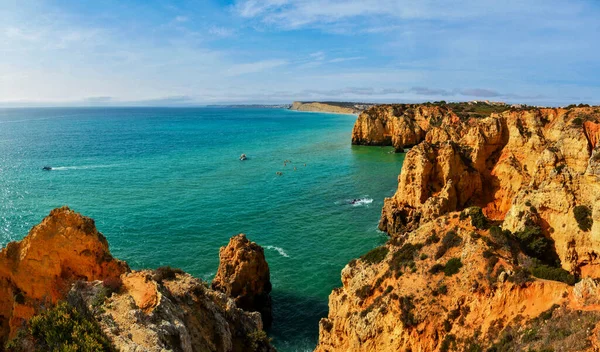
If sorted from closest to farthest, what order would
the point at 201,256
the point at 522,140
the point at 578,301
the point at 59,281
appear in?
the point at 578,301 → the point at 59,281 → the point at 201,256 → the point at 522,140

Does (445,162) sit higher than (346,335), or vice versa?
(445,162)

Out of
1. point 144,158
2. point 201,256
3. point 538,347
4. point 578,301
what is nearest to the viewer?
point 538,347

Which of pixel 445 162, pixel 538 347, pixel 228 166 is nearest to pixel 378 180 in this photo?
pixel 445 162


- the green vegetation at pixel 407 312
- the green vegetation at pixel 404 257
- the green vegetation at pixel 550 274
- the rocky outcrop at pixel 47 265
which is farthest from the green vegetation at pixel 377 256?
the rocky outcrop at pixel 47 265

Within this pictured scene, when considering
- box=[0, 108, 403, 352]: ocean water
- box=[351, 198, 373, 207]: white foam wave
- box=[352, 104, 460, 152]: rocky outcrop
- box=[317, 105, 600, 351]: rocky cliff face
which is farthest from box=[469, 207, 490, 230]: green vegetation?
box=[352, 104, 460, 152]: rocky outcrop

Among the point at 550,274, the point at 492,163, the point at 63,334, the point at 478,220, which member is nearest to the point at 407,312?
the point at 550,274

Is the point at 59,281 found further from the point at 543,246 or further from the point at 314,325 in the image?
the point at 543,246

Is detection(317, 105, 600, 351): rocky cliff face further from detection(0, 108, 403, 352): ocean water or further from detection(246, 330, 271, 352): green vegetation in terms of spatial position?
detection(0, 108, 403, 352): ocean water

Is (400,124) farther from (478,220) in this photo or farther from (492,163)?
(478,220)
